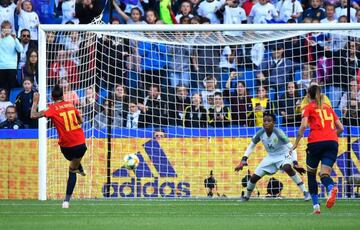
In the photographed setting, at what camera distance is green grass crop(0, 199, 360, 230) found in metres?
14.1

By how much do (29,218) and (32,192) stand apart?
7228 mm

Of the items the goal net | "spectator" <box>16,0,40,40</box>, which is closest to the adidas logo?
the goal net

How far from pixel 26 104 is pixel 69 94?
1.45 m

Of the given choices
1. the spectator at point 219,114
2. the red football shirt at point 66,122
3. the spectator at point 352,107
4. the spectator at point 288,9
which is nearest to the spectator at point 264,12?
the spectator at point 288,9

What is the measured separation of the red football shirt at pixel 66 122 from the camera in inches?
733

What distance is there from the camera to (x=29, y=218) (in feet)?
51.5

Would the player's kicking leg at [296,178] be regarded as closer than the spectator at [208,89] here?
Yes

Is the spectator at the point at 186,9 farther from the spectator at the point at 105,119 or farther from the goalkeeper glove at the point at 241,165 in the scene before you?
the goalkeeper glove at the point at 241,165

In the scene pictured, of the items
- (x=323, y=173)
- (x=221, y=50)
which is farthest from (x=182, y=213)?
(x=221, y=50)

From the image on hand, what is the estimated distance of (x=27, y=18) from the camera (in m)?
25.9

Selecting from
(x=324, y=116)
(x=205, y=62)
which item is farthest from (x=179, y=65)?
(x=324, y=116)

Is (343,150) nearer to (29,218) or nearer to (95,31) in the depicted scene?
(95,31)

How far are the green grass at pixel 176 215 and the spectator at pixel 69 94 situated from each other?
2895mm

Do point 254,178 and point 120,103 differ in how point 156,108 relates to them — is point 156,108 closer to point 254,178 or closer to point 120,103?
point 120,103
